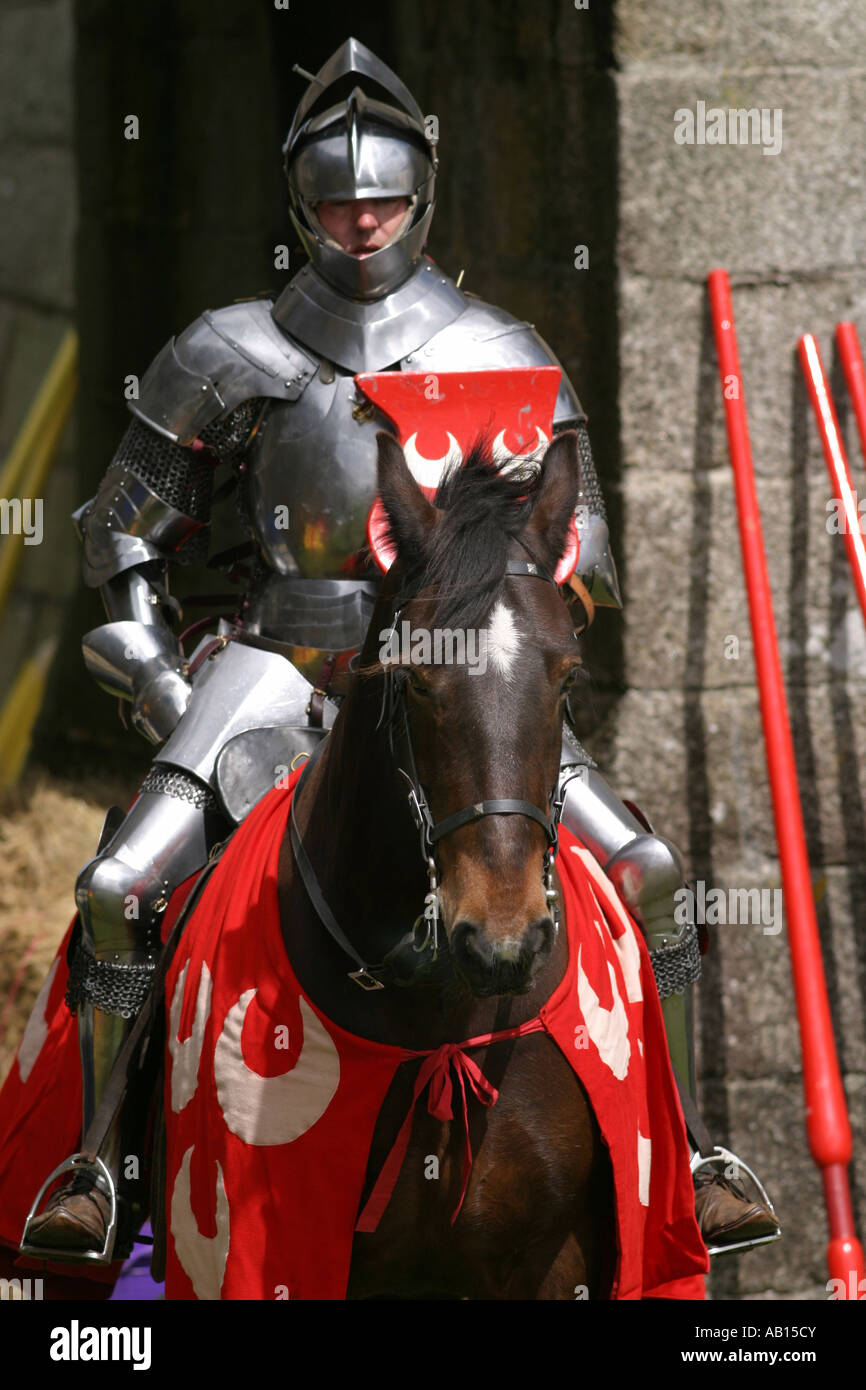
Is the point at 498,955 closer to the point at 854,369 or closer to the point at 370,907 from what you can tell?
the point at 370,907

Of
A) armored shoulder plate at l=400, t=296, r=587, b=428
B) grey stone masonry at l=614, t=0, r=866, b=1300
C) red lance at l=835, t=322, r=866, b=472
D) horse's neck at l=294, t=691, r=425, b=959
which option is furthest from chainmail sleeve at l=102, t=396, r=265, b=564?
red lance at l=835, t=322, r=866, b=472

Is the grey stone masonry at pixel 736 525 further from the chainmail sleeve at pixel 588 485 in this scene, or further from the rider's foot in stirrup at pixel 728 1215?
the rider's foot in stirrup at pixel 728 1215

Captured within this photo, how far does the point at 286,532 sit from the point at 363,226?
62 centimetres

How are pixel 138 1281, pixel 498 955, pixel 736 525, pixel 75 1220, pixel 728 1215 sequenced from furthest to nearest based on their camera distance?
pixel 736 525 < pixel 138 1281 < pixel 728 1215 < pixel 75 1220 < pixel 498 955

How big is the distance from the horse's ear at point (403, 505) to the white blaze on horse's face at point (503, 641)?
173mm

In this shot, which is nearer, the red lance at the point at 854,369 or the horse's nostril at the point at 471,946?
the horse's nostril at the point at 471,946

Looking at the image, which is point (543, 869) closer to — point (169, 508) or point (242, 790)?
point (242, 790)

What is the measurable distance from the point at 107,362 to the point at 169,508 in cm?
275

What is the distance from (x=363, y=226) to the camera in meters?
3.17

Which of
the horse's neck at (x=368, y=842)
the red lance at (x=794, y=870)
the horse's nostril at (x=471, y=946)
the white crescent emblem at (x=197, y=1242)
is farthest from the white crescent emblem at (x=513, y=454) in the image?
the red lance at (x=794, y=870)

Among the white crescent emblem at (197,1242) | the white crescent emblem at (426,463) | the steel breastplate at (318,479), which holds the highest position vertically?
the steel breastplate at (318,479)

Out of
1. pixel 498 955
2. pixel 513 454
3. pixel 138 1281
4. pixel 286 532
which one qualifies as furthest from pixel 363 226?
pixel 138 1281

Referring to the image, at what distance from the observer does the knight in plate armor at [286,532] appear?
2.91 meters

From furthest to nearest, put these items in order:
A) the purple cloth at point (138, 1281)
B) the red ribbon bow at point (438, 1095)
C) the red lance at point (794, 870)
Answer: the purple cloth at point (138, 1281) < the red lance at point (794, 870) < the red ribbon bow at point (438, 1095)
